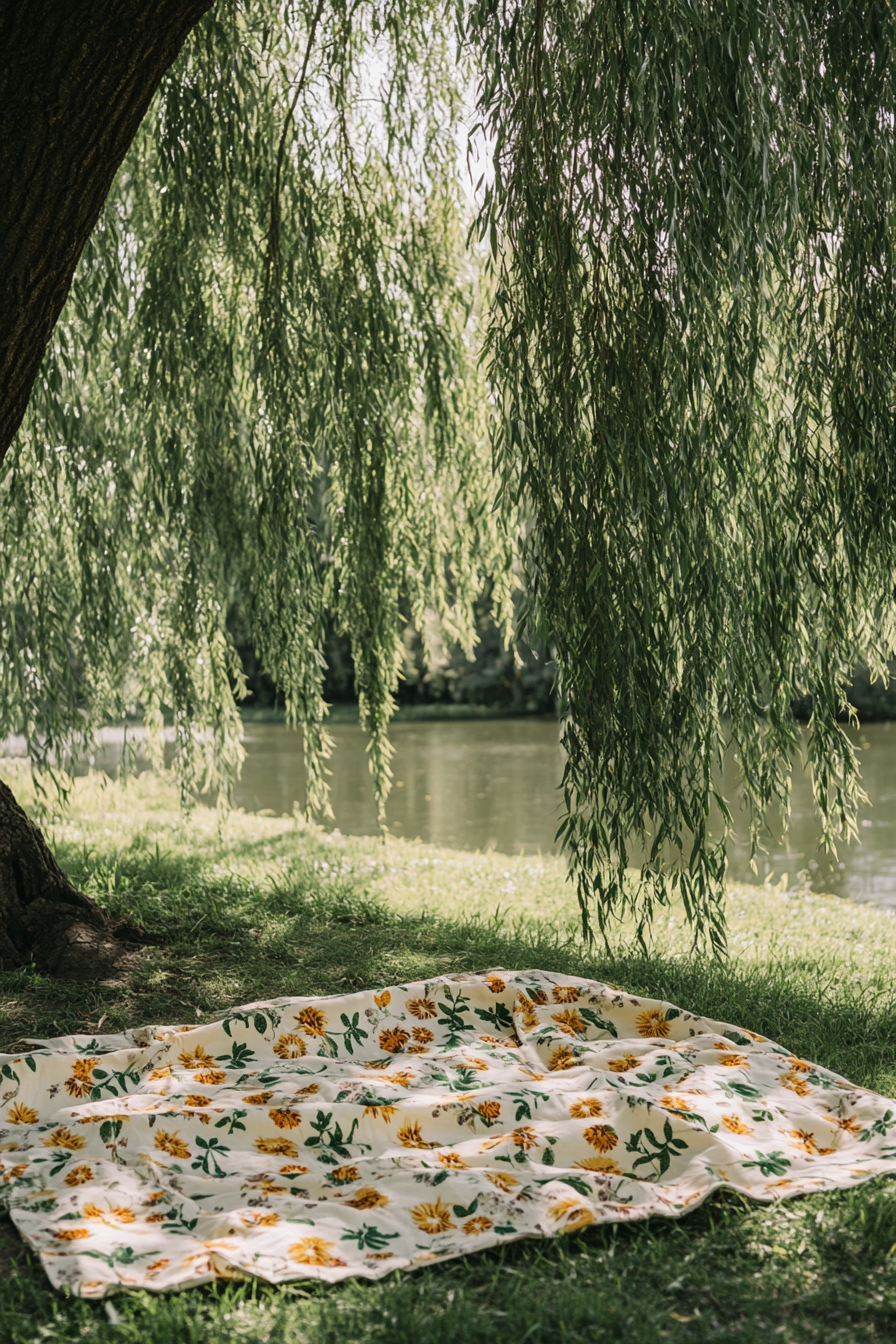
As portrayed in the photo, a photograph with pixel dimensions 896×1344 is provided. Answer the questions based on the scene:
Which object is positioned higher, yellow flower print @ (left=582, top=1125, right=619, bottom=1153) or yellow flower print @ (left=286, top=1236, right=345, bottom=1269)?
yellow flower print @ (left=582, top=1125, right=619, bottom=1153)

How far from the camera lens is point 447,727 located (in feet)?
64.0

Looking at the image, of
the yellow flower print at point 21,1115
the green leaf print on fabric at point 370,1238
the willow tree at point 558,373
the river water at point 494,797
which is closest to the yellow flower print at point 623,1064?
the willow tree at point 558,373

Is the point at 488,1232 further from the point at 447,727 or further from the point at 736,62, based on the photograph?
the point at 447,727

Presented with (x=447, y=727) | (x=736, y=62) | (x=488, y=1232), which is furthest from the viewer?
(x=447, y=727)

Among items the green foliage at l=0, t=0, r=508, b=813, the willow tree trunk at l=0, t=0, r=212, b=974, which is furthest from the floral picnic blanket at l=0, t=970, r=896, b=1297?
the willow tree trunk at l=0, t=0, r=212, b=974

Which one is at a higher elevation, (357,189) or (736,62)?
(357,189)

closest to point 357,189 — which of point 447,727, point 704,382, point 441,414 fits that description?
point 441,414

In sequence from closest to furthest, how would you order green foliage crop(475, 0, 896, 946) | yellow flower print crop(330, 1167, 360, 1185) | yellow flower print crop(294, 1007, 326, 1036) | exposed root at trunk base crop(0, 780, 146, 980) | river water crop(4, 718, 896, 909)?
yellow flower print crop(330, 1167, 360, 1185) < green foliage crop(475, 0, 896, 946) < yellow flower print crop(294, 1007, 326, 1036) < exposed root at trunk base crop(0, 780, 146, 980) < river water crop(4, 718, 896, 909)

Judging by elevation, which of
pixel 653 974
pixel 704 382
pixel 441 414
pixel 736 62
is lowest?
pixel 653 974

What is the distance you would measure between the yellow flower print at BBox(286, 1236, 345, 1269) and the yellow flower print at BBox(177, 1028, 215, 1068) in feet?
2.96

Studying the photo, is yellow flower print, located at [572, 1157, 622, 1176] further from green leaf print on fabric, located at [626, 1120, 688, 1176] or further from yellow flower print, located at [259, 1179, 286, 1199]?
yellow flower print, located at [259, 1179, 286, 1199]

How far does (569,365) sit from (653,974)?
209 cm

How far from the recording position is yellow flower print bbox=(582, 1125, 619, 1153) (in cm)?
228

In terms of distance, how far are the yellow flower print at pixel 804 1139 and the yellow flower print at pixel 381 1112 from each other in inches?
34.7
